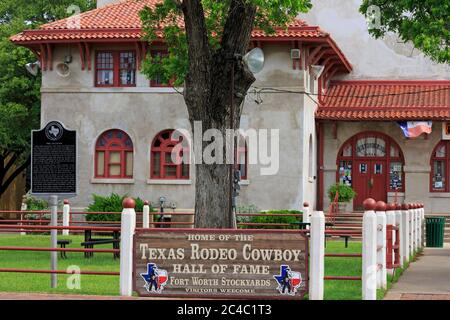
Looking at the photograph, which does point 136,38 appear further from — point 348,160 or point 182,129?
point 348,160

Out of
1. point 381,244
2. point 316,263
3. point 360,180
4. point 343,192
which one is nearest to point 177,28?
point 381,244

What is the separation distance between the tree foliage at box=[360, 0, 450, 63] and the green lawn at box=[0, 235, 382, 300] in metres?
4.87

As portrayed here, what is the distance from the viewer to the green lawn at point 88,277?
16.2m

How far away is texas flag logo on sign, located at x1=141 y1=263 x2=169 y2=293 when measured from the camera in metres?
14.9

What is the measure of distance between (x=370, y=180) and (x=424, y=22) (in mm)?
20319

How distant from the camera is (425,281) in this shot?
1828 centimetres

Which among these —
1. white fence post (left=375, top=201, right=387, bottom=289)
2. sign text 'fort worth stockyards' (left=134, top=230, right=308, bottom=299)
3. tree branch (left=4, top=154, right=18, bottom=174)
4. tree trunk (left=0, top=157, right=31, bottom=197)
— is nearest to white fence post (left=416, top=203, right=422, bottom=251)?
white fence post (left=375, top=201, right=387, bottom=289)

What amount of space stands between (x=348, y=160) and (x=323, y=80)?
359cm

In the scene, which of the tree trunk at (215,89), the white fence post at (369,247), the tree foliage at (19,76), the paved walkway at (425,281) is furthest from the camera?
the tree foliage at (19,76)

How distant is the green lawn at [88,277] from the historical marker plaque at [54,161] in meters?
1.75

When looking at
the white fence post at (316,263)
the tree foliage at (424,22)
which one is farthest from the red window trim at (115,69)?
the white fence post at (316,263)

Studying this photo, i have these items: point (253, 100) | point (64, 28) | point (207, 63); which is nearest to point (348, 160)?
point (253, 100)

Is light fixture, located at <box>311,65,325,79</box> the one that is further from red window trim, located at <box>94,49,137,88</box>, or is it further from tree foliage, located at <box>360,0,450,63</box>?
tree foliage, located at <box>360,0,450,63</box>

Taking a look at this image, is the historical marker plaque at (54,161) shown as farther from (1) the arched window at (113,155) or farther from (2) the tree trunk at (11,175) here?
(2) the tree trunk at (11,175)
